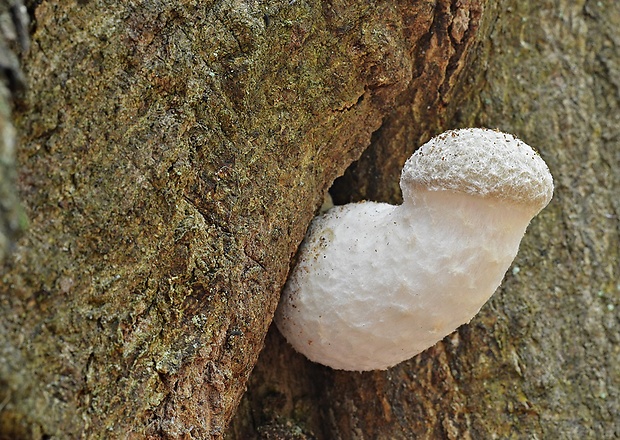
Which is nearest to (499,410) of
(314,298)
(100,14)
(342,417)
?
(342,417)

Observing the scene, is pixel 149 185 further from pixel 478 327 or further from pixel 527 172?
pixel 478 327

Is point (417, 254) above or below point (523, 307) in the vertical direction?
above

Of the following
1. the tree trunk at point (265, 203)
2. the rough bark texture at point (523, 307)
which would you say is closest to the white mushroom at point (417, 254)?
the tree trunk at point (265, 203)

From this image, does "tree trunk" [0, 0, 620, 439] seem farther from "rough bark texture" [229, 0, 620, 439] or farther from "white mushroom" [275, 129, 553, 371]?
"white mushroom" [275, 129, 553, 371]

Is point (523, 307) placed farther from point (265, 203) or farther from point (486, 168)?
point (265, 203)

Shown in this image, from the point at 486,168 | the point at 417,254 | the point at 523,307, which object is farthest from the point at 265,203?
the point at 523,307

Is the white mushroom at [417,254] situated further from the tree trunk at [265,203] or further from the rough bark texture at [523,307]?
the rough bark texture at [523,307]
